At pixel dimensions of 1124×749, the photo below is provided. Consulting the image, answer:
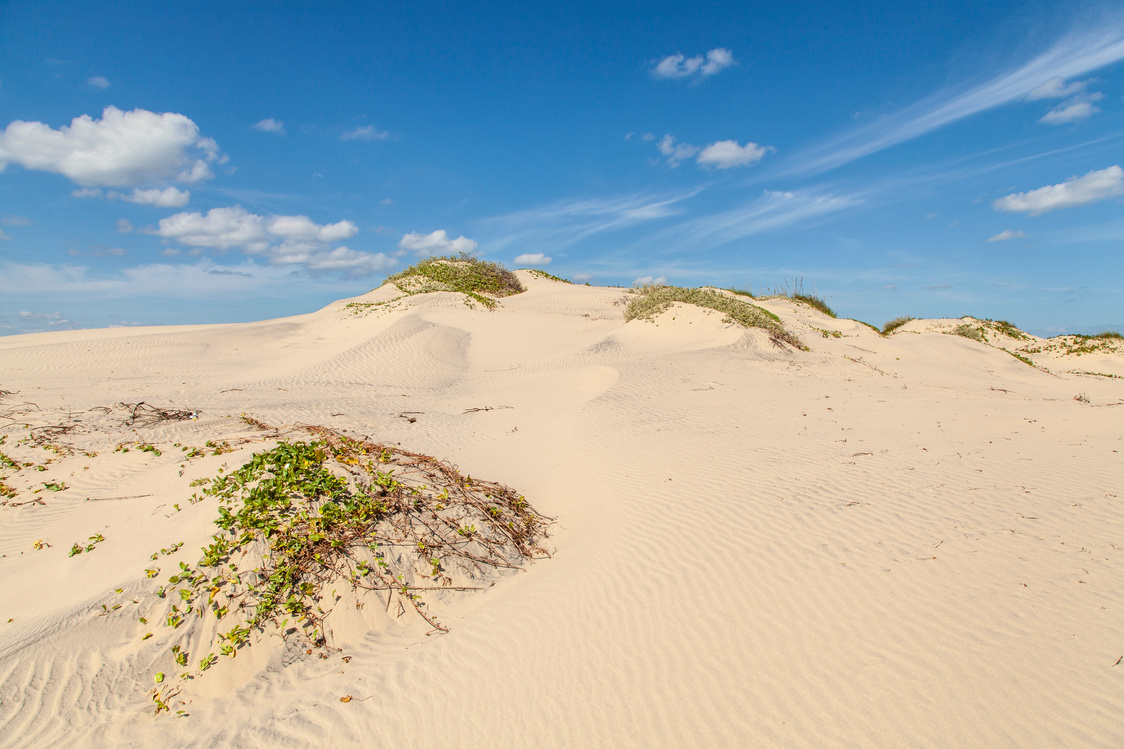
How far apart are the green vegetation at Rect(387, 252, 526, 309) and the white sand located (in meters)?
18.2

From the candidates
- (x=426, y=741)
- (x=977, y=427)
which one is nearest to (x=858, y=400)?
(x=977, y=427)

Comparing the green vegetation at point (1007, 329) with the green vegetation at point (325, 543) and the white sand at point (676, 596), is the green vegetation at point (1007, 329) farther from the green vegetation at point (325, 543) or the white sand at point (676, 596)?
the green vegetation at point (325, 543)

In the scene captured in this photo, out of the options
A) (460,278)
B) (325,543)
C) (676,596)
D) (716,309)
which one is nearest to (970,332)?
(716,309)

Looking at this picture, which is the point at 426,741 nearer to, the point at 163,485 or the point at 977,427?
the point at 163,485

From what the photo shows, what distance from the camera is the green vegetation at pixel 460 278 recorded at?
27.0 meters

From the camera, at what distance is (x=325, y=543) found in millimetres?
4043

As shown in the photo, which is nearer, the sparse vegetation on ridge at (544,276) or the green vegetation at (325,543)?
the green vegetation at (325,543)

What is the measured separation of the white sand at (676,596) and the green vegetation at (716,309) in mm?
7809

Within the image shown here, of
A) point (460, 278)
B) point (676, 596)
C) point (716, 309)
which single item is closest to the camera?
point (676, 596)

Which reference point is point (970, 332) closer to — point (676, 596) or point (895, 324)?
point (895, 324)

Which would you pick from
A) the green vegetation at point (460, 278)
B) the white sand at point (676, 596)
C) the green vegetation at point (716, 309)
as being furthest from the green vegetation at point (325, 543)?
the green vegetation at point (460, 278)

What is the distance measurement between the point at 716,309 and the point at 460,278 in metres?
15.2

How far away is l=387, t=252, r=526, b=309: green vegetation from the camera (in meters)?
27.0

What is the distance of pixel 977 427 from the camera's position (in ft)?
27.2
